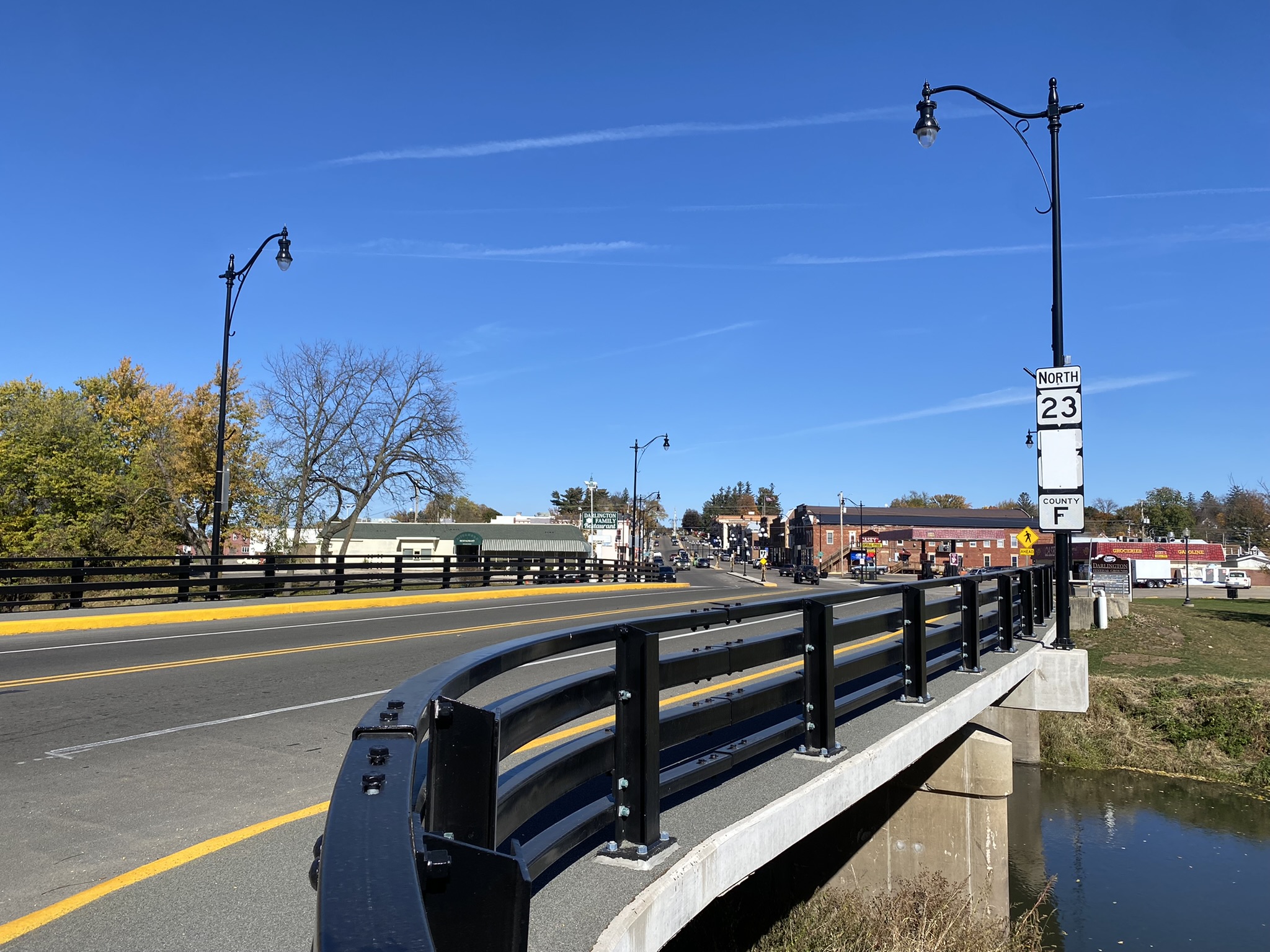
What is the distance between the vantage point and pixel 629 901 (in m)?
3.81

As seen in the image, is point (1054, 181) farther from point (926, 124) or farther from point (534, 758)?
point (534, 758)

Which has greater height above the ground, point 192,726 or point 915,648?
point 915,648

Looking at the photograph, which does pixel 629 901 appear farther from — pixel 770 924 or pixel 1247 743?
pixel 1247 743

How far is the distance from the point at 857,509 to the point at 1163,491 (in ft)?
215

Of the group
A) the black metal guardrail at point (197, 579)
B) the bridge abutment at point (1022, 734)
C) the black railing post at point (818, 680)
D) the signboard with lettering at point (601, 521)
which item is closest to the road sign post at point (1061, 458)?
the bridge abutment at point (1022, 734)

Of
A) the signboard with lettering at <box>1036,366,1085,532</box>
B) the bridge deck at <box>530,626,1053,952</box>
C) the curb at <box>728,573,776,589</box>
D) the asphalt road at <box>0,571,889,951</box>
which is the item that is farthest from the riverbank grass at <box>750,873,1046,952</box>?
the curb at <box>728,573,776,589</box>

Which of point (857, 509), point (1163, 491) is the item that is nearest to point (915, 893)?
point (857, 509)

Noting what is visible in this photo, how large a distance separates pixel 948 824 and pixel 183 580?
1826 centimetres

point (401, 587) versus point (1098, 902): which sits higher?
point (401, 587)

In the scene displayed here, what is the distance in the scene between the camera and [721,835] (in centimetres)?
466

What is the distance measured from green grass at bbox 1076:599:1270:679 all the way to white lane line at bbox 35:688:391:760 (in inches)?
899

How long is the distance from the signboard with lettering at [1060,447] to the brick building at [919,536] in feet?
322

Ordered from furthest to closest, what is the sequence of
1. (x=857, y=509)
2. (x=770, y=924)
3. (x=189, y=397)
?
(x=857, y=509) < (x=189, y=397) < (x=770, y=924)

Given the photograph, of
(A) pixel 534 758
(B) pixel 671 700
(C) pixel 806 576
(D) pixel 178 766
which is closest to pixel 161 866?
(D) pixel 178 766
